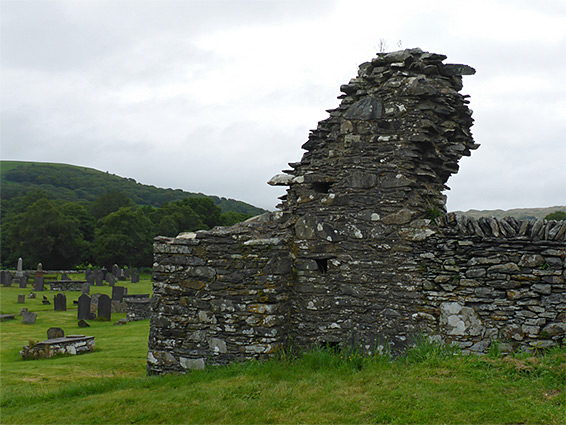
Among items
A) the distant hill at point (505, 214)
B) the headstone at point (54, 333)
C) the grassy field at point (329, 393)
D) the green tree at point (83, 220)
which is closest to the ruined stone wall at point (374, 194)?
the grassy field at point (329, 393)

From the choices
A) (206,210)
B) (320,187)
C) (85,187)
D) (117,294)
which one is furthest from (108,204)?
(320,187)

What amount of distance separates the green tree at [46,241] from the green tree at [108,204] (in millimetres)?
19868

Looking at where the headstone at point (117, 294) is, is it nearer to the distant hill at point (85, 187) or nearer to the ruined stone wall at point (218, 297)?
the ruined stone wall at point (218, 297)

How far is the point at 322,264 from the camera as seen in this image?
26.8 ft

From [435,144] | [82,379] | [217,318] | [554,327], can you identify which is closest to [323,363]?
[217,318]

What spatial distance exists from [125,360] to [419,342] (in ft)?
23.1

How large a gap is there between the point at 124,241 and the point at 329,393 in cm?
4584

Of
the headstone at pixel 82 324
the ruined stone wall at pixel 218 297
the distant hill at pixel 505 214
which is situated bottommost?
the headstone at pixel 82 324

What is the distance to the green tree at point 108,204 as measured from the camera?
7094cm

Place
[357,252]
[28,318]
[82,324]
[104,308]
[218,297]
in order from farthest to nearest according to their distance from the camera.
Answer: [104,308] < [28,318] < [82,324] < [218,297] < [357,252]

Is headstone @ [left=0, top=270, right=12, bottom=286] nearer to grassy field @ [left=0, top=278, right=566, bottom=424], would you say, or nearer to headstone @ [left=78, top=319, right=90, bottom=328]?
headstone @ [left=78, top=319, right=90, bottom=328]

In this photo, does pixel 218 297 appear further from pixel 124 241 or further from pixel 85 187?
pixel 85 187

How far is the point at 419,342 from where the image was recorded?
7113mm

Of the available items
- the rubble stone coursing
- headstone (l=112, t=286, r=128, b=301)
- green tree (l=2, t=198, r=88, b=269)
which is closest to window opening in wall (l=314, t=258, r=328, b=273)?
the rubble stone coursing
